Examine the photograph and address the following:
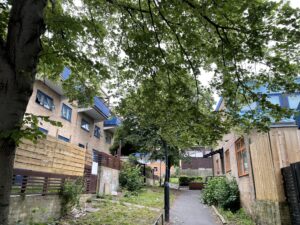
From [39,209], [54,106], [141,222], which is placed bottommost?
[141,222]

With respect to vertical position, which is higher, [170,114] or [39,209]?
[170,114]

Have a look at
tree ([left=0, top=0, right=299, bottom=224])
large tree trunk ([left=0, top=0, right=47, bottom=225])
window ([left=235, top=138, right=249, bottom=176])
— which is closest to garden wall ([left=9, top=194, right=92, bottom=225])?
tree ([left=0, top=0, right=299, bottom=224])

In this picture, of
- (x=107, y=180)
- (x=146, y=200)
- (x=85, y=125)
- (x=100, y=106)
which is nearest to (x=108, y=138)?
(x=85, y=125)

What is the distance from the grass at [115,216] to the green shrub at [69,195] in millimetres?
544

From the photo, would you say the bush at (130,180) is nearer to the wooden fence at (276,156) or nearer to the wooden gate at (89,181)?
the wooden gate at (89,181)

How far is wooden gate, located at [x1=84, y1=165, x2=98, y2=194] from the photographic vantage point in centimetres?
1296

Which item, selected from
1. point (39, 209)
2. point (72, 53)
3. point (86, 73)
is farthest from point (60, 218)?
point (72, 53)

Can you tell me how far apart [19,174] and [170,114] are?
458cm

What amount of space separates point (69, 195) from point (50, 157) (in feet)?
5.55

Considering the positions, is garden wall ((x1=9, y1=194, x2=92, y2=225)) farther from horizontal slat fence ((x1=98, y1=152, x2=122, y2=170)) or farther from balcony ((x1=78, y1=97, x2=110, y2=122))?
balcony ((x1=78, y1=97, x2=110, y2=122))

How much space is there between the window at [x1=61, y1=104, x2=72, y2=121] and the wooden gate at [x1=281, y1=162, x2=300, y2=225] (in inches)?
557

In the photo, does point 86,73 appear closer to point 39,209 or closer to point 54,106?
point 39,209

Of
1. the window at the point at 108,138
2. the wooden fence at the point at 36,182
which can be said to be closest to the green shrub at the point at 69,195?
the wooden fence at the point at 36,182

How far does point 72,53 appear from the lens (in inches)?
215
